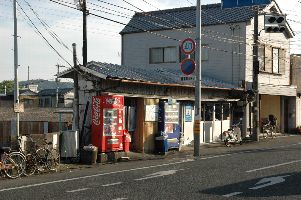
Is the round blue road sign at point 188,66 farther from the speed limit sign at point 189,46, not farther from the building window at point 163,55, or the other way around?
the building window at point 163,55

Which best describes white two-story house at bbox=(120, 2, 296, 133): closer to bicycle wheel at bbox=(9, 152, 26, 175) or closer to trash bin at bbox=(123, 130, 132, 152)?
trash bin at bbox=(123, 130, 132, 152)

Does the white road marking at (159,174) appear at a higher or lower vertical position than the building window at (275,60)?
lower

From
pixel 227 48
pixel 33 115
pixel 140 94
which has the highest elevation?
pixel 227 48

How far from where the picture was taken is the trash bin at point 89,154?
691 inches

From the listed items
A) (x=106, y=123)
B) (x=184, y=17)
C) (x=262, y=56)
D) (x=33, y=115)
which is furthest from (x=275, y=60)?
(x=106, y=123)

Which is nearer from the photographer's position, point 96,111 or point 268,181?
point 268,181

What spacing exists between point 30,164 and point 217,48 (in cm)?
2060

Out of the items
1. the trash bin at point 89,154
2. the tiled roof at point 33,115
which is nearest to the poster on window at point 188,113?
the tiled roof at point 33,115

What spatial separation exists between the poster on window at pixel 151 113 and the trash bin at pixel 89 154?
433 centimetres

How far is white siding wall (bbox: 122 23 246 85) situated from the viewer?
3178cm

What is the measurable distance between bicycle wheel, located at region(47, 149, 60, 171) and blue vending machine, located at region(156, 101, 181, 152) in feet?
21.8

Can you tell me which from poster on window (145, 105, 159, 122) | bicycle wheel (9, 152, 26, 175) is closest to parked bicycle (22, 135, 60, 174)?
bicycle wheel (9, 152, 26, 175)

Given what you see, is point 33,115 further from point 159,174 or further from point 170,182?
point 170,182

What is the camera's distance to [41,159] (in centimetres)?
1547
